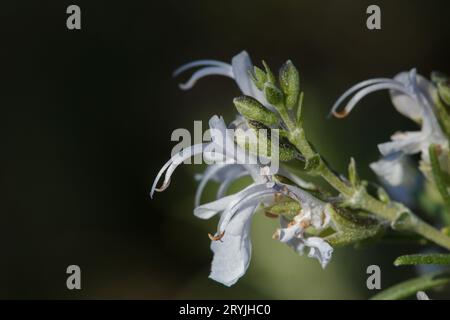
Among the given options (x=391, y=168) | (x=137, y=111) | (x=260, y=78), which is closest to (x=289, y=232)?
(x=260, y=78)

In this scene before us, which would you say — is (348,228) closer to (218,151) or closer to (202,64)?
(218,151)

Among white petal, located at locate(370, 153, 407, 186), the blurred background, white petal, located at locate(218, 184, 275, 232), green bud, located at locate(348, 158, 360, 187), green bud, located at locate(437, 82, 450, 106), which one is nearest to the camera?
white petal, located at locate(218, 184, 275, 232)

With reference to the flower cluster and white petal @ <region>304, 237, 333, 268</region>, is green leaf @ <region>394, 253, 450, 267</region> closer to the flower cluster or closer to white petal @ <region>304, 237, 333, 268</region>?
the flower cluster

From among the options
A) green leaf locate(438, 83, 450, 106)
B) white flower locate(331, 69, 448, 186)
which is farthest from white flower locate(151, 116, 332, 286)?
green leaf locate(438, 83, 450, 106)

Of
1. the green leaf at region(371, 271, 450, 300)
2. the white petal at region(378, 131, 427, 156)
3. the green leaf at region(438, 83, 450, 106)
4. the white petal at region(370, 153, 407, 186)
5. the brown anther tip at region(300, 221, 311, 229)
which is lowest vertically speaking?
the green leaf at region(371, 271, 450, 300)

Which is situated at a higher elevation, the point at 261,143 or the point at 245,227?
the point at 261,143

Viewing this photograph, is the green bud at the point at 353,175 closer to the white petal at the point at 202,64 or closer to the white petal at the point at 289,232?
the white petal at the point at 289,232

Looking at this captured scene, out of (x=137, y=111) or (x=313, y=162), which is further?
(x=137, y=111)
